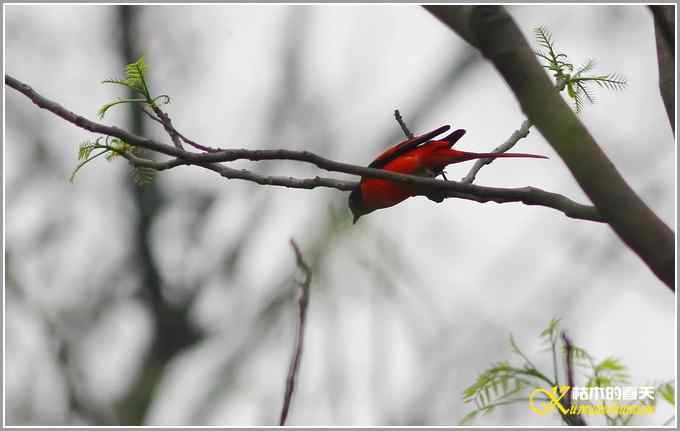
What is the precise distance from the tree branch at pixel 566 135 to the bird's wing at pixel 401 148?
2101 millimetres

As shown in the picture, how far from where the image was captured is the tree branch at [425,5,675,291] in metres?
1.76

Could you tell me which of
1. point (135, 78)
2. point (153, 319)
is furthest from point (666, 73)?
point (153, 319)

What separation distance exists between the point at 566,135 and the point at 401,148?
8.53 feet

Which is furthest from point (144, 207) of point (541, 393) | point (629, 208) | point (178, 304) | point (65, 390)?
point (629, 208)

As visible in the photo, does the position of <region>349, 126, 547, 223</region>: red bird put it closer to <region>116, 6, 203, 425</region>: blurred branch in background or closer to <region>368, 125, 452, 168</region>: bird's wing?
<region>368, 125, 452, 168</region>: bird's wing

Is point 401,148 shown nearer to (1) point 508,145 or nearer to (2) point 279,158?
(1) point 508,145

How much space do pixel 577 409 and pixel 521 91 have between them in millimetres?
781

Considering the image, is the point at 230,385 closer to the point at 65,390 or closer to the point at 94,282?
the point at 65,390

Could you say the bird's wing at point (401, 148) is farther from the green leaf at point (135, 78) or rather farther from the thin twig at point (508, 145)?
the green leaf at point (135, 78)

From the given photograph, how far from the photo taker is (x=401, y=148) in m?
4.42

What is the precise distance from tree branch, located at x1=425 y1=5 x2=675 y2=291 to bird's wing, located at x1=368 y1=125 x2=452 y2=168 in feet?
6.89

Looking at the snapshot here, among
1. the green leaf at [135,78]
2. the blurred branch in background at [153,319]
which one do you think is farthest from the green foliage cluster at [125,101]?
the blurred branch in background at [153,319]

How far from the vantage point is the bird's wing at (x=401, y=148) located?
4086 millimetres

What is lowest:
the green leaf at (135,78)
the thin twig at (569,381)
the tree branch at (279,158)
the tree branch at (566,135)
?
the thin twig at (569,381)
